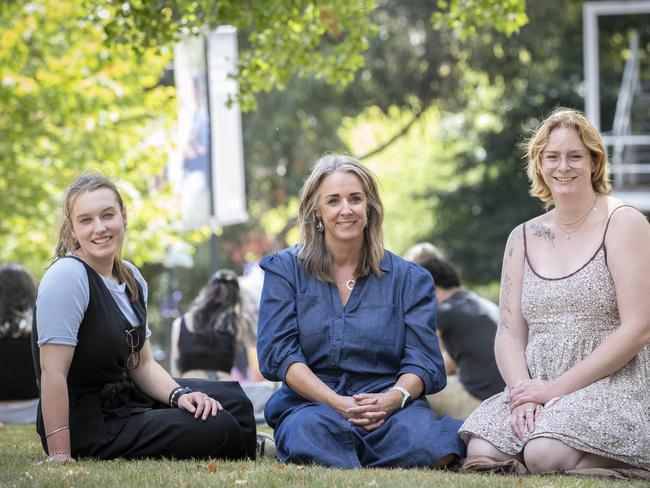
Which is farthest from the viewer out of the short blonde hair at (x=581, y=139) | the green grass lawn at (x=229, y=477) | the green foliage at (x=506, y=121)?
the green foliage at (x=506, y=121)

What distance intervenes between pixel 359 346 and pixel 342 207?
761 mm

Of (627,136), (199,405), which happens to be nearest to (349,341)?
(199,405)

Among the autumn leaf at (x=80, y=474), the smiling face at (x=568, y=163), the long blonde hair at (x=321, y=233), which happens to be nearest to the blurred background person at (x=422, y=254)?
the long blonde hair at (x=321, y=233)

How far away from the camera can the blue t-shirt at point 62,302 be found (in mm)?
5238

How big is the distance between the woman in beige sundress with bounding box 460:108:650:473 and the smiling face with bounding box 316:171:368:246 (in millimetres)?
853

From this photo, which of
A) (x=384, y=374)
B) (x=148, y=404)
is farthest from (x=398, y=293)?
(x=148, y=404)

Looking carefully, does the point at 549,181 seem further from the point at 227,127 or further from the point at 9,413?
the point at 227,127

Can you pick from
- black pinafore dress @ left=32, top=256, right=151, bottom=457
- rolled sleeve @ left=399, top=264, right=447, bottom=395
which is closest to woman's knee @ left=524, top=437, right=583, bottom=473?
rolled sleeve @ left=399, top=264, right=447, bottom=395

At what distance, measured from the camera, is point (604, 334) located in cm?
550

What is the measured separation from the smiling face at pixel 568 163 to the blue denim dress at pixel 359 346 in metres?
0.90

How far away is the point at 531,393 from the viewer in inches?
213

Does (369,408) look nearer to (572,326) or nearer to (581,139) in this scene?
(572,326)

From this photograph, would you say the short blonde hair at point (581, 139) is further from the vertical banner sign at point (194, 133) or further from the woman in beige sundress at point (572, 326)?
the vertical banner sign at point (194, 133)

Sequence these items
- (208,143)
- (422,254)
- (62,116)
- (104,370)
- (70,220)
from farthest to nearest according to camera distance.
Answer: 1. (62,116)
2. (208,143)
3. (422,254)
4. (70,220)
5. (104,370)
